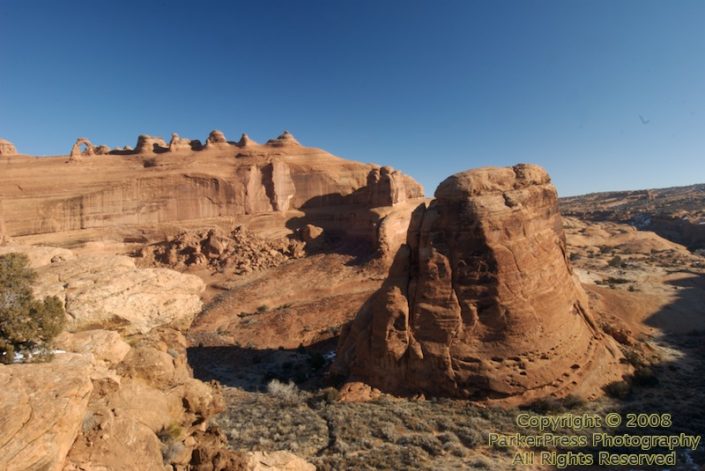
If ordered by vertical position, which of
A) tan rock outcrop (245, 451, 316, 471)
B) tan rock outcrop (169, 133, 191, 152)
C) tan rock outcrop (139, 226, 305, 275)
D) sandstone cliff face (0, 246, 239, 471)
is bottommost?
tan rock outcrop (245, 451, 316, 471)

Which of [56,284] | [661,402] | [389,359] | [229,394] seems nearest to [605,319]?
[661,402]

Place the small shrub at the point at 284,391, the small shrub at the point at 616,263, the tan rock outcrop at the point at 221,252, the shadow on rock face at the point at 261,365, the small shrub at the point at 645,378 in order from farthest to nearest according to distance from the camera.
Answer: the tan rock outcrop at the point at 221,252 < the small shrub at the point at 616,263 < the shadow on rock face at the point at 261,365 < the small shrub at the point at 284,391 < the small shrub at the point at 645,378

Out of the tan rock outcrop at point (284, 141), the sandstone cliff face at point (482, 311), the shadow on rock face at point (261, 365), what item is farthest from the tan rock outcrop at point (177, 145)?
the sandstone cliff face at point (482, 311)

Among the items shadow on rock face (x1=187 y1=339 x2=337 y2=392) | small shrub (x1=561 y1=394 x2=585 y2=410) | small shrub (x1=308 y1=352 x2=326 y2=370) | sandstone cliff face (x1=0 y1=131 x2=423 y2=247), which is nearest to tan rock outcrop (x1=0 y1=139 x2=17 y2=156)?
sandstone cliff face (x1=0 y1=131 x2=423 y2=247)

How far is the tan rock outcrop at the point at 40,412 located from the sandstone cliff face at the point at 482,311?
391 inches

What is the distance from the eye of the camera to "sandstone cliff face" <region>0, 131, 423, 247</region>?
38.9 metres

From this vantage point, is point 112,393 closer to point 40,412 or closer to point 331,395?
point 40,412

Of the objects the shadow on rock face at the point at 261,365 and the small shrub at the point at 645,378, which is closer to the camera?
the small shrub at the point at 645,378

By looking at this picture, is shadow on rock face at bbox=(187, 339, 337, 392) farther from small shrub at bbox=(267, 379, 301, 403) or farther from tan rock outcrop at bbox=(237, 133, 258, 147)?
tan rock outcrop at bbox=(237, 133, 258, 147)

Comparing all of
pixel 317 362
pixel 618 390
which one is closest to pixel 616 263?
pixel 618 390

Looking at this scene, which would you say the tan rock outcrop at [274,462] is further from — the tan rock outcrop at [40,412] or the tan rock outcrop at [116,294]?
the tan rock outcrop at [116,294]

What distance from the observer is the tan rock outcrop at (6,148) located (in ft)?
140

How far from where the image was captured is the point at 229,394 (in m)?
15.2

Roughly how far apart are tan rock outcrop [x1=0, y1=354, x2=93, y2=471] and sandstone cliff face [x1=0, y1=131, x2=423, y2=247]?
103ft
